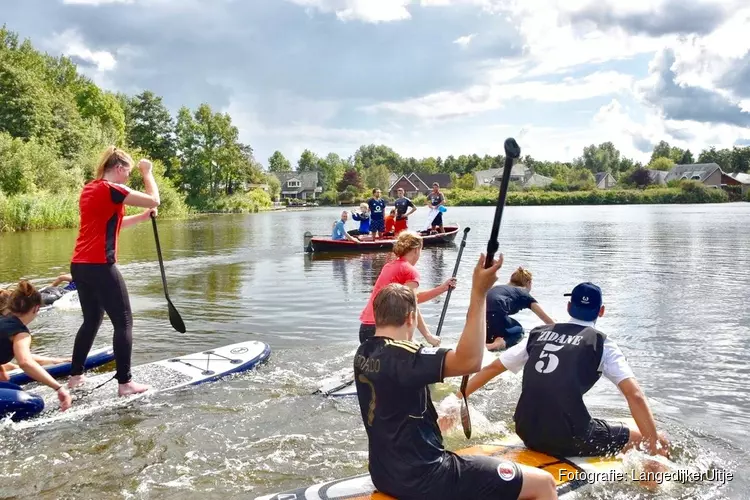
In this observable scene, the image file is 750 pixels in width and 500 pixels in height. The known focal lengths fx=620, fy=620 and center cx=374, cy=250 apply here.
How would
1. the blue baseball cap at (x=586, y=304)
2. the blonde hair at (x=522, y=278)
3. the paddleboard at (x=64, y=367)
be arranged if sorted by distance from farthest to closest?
the blonde hair at (x=522, y=278)
the paddleboard at (x=64, y=367)
the blue baseball cap at (x=586, y=304)

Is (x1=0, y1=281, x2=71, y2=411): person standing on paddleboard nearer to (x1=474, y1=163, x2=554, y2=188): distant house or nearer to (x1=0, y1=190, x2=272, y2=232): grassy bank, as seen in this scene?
(x1=0, y1=190, x2=272, y2=232): grassy bank

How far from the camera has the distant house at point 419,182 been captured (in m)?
119

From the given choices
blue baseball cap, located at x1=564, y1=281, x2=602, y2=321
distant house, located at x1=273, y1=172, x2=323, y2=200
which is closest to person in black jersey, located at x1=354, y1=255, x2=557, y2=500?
blue baseball cap, located at x1=564, y1=281, x2=602, y2=321

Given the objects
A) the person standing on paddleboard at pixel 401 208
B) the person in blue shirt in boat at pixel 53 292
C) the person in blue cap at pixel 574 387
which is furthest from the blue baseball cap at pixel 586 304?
the person standing on paddleboard at pixel 401 208

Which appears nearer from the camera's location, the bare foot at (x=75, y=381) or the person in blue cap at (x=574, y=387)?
the person in blue cap at (x=574, y=387)

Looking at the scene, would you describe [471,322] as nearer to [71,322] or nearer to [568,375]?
[568,375]

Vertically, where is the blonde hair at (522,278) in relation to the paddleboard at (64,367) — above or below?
above

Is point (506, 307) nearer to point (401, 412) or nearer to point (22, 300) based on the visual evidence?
point (401, 412)

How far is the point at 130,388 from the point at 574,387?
462 cm

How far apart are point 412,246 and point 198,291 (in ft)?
31.5

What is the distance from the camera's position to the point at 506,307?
299 inches

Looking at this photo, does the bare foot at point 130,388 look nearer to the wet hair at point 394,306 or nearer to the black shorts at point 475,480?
the wet hair at point 394,306

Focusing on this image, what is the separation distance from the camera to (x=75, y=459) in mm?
5180

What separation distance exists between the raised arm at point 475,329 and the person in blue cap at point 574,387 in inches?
54.6
